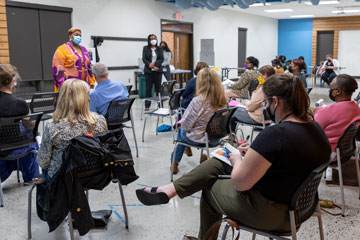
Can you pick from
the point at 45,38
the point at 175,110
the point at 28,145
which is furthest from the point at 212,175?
the point at 45,38

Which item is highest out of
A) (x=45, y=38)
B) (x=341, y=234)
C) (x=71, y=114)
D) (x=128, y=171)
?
(x=45, y=38)

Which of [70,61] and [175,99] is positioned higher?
[70,61]

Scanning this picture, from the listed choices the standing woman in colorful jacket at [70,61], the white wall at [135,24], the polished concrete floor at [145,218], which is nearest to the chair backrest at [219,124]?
the polished concrete floor at [145,218]

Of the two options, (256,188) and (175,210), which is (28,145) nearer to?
(175,210)

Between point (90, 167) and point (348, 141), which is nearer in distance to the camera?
point (90, 167)

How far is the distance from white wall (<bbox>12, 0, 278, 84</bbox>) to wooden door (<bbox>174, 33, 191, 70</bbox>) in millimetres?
333

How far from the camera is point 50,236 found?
249 centimetres

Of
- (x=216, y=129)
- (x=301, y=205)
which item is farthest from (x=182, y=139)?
(x=301, y=205)

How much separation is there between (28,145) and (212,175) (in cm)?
189

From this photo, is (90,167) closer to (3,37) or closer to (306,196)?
(306,196)

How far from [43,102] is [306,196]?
10.9 feet

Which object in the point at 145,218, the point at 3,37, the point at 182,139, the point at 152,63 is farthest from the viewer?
the point at 152,63

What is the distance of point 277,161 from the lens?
1.61 metres

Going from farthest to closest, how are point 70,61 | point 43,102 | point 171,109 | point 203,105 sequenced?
point 171,109, point 70,61, point 43,102, point 203,105
